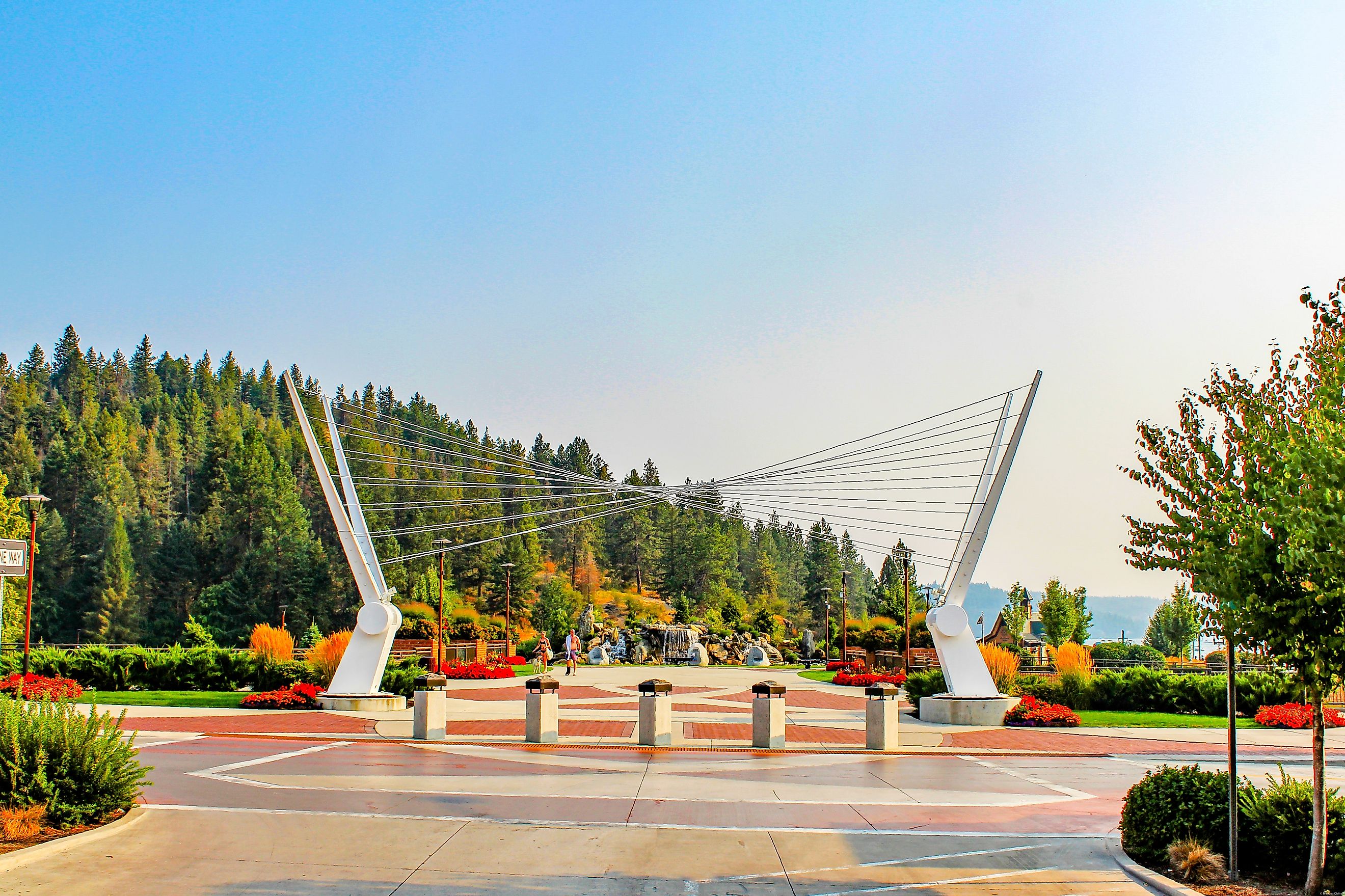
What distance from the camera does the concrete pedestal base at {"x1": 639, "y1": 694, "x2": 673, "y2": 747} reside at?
54.7 ft

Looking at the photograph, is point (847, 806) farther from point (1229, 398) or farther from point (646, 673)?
point (646, 673)

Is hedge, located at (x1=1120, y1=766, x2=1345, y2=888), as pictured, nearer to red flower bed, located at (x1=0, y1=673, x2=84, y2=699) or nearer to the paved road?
the paved road

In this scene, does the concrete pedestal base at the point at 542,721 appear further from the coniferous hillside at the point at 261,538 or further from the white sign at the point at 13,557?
the coniferous hillside at the point at 261,538

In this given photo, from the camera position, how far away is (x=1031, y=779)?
13.8m

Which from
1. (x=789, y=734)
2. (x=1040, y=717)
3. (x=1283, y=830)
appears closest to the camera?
(x=1283, y=830)

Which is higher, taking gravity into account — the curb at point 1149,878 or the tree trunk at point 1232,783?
the tree trunk at point 1232,783

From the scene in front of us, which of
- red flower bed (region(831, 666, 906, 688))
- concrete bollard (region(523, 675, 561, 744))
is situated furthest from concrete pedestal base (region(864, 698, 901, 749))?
red flower bed (region(831, 666, 906, 688))

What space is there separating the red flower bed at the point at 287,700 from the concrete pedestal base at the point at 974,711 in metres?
14.5

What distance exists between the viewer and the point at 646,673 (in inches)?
1598

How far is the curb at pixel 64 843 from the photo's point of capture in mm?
7873

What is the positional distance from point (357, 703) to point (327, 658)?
4387 mm

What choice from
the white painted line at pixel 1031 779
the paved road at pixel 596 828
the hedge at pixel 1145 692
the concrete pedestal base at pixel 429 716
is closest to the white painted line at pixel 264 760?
the paved road at pixel 596 828

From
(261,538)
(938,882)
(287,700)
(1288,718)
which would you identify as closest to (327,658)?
(287,700)

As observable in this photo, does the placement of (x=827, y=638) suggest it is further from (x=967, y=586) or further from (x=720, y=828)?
(x=720, y=828)
